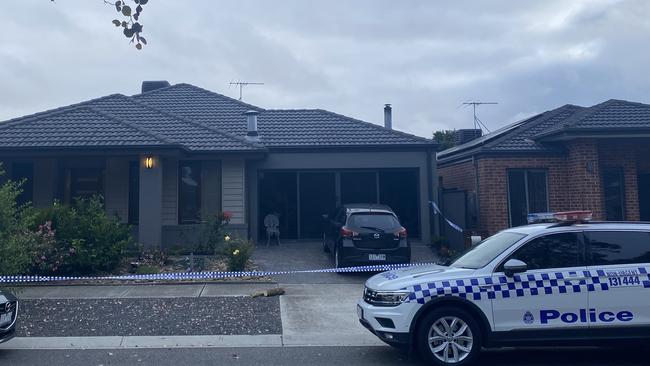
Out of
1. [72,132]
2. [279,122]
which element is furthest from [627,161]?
[72,132]

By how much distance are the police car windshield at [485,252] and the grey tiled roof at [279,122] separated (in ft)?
34.0

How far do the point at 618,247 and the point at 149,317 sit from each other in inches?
268

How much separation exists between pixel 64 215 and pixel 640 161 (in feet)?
49.2

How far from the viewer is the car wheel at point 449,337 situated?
724 centimetres

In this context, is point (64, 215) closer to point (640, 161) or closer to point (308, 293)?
point (308, 293)

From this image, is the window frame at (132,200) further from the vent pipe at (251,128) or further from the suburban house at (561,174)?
the suburban house at (561,174)

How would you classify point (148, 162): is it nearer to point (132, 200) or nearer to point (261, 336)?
point (132, 200)

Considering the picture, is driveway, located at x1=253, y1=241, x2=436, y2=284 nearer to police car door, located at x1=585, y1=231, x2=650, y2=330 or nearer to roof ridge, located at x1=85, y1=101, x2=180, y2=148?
roof ridge, located at x1=85, y1=101, x2=180, y2=148

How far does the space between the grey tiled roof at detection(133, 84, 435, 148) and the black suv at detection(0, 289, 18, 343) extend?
37.3ft

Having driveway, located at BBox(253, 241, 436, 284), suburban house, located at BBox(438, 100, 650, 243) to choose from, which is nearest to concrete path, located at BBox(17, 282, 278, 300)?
driveway, located at BBox(253, 241, 436, 284)

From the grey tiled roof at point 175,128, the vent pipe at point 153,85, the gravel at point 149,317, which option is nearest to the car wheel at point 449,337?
the gravel at point 149,317

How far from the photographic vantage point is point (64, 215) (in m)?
13.6

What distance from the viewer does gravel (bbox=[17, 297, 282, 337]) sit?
9281 mm

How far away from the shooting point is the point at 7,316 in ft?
25.4
